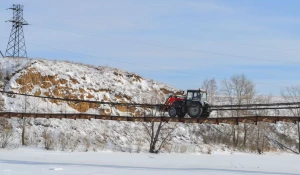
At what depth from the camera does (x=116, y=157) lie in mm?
29344

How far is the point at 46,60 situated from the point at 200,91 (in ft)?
84.9

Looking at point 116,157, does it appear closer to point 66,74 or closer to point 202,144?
point 202,144

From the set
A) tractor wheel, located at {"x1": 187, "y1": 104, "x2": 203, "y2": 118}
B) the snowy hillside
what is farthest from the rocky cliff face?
tractor wheel, located at {"x1": 187, "y1": 104, "x2": 203, "y2": 118}

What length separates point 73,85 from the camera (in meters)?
41.5

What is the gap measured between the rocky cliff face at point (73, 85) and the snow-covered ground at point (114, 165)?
8.70 metres

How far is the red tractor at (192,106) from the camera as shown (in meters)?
22.4

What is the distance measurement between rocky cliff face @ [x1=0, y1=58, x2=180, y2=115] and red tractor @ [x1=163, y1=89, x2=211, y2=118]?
15.1m

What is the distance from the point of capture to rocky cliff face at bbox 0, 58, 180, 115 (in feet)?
125

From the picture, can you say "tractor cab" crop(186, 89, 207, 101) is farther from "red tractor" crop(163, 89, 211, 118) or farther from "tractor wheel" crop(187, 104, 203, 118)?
"tractor wheel" crop(187, 104, 203, 118)

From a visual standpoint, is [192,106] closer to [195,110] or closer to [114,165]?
[195,110]

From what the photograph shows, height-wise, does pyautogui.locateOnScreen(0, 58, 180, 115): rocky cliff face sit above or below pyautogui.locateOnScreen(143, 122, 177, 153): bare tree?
above

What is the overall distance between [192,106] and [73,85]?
2155cm

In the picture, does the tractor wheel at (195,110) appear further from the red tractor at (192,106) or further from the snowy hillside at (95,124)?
the snowy hillside at (95,124)

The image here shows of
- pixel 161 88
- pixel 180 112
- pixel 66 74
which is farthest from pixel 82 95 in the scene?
pixel 180 112
